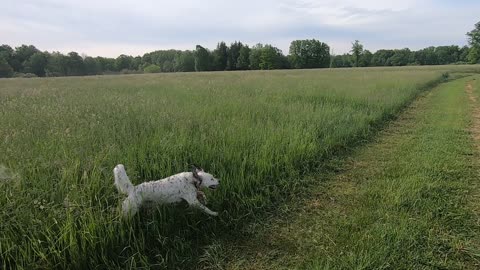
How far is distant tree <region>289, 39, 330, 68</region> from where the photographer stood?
316 ft

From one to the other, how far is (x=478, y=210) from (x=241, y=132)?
375cm

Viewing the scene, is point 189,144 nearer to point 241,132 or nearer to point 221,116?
point 241,132

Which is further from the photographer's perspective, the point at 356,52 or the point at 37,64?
the point at 356,52

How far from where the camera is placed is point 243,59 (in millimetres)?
89188

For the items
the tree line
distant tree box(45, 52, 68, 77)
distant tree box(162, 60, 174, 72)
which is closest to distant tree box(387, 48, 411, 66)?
the tree line

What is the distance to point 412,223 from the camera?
381 centimetres

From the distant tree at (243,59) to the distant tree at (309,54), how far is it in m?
14.4

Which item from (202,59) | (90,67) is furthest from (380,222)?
(202,59)

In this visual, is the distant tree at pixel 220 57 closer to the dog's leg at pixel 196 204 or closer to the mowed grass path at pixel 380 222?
the mowed grass path at pixel 380 222

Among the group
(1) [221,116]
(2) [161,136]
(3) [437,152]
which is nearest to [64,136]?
(2) [161,136]

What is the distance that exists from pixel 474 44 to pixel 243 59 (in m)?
59.1

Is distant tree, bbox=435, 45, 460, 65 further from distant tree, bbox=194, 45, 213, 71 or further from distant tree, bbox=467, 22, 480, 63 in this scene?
distant tree, bbox=194, 45, 213, 71

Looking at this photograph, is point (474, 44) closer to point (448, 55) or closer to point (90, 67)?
point (448, 55)

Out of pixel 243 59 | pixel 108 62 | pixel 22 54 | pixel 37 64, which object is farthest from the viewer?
pixel 108 62
